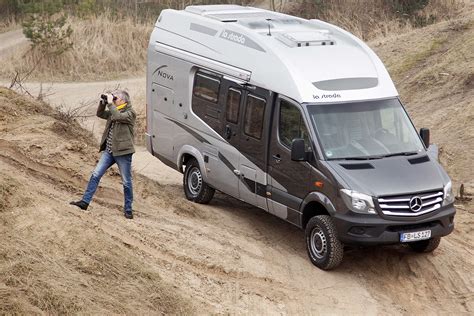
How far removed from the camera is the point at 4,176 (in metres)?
11.2

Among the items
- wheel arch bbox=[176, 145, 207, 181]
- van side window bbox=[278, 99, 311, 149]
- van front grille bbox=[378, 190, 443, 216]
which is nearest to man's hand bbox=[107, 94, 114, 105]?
van side window bbox=[278, 99, 311, 149]

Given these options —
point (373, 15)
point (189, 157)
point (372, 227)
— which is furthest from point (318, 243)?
point (373, 15)

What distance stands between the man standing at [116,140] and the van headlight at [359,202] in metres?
2.88

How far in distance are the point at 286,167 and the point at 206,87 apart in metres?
2.45

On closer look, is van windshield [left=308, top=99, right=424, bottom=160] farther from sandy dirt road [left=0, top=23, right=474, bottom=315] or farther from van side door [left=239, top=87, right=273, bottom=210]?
sandy dirt road [left=0, top=23, right=474, bottom=315]

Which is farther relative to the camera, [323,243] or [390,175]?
[323,243]

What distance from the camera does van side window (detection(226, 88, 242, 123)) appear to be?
13.6 metres

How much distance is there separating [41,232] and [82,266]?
0.77 m

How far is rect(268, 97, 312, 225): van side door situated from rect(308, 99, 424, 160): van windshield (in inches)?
10.7

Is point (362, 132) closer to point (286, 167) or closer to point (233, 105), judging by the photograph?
point (286, 167)

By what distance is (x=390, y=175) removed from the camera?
458 inches

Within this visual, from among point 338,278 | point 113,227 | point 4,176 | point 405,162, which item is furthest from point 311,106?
point 4,176

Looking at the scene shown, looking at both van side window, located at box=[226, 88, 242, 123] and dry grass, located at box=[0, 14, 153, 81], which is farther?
dry grass, located at box=[0, 14, 153, 81]

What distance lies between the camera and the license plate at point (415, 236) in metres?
11.5
